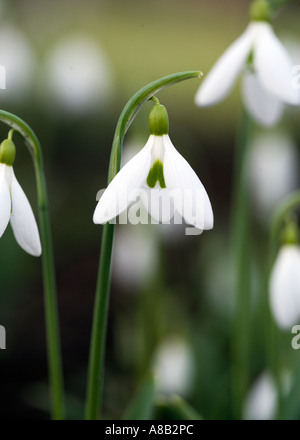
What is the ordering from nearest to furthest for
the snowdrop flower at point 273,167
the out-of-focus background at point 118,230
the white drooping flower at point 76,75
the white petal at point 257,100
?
the white petal at point 257,100 → the out-of-focus background at point 118,230 → the snowdrop flower at point 273,167 → the white drooping flower at point 76,75

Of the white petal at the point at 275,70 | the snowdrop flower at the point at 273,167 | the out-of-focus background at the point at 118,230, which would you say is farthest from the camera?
the snowdrop flower at the point at 273,167

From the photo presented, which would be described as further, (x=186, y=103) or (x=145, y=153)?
(x=186, y=103)

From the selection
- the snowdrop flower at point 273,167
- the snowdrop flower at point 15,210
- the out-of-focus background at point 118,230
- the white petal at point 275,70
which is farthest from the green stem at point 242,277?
the snowdrop flower at point 273,167

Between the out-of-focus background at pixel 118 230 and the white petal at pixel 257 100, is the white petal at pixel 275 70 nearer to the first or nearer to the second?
the white petal at pixel 257 100

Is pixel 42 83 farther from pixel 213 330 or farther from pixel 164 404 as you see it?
pixel 164 404

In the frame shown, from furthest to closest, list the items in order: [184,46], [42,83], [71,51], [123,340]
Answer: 1. [184,46]
2. [42,83]
3. [71,51]
4. [123,340]

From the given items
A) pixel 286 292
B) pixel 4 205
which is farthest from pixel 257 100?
pixel 4 205

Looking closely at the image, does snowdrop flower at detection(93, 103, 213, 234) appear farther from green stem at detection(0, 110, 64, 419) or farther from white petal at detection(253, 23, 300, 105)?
white petal at detection(253, 23, 300, 105)

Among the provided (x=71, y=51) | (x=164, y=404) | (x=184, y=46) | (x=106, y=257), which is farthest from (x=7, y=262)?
(x=184, y=46)
